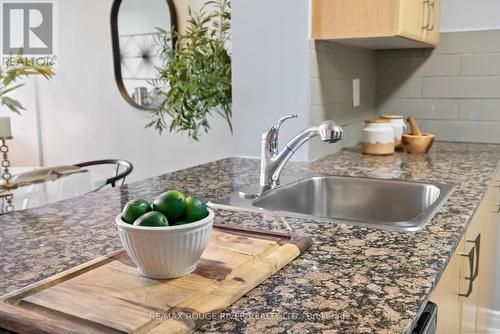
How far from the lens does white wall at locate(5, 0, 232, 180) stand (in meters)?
3.72

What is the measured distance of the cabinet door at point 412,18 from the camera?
69.1 inches

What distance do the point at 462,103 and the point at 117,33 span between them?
256 centimetres

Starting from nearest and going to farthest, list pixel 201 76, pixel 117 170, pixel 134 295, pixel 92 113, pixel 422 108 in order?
pixel 134 295 < pixel 422 108 < pixel 201 76 < pixel 117 170 < pixel 92 113

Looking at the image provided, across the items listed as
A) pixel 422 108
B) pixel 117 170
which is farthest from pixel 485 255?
pixel 117 170

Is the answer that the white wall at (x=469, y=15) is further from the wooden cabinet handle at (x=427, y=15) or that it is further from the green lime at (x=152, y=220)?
the green lime at (x=152, y=220)

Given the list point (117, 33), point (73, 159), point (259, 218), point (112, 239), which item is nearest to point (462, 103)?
point (259, 218)

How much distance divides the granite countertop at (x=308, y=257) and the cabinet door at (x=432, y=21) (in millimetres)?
807

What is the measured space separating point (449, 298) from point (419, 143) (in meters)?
1.17

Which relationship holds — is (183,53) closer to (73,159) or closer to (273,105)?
(273,105)

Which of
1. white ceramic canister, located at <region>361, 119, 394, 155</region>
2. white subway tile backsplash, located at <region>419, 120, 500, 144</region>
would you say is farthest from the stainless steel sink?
white subway tile backsplash, located at <region>419, 120, 500, 144</region>

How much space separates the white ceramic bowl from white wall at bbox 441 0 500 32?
201cm

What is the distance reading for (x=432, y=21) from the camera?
7.20ft

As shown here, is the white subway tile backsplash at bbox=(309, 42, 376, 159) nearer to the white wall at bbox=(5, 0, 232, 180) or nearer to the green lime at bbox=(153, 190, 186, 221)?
the green lime at bbox=(153, 190, 186, 221)

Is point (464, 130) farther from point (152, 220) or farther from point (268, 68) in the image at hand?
point (152, 220)
